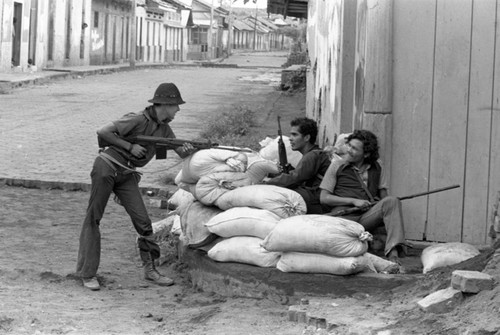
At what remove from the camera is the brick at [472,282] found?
498 centimetres

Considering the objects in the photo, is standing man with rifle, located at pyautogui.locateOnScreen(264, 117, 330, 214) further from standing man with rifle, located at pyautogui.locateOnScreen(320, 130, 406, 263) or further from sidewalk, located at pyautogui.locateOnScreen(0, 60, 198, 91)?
sidewalk, located at pyautogui.locateOnScreen(0, 60, 198, 91)

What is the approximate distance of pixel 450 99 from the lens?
671cm

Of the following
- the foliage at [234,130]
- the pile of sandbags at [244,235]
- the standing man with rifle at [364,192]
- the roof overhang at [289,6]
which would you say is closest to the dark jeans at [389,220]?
the standing man with rifle at [364,192]

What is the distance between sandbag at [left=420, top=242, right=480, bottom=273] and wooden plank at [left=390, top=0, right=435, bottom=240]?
58 cm

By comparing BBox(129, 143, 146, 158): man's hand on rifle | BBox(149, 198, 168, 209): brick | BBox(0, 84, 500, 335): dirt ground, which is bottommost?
BBox(0, 84, 500, 335): dirt ground

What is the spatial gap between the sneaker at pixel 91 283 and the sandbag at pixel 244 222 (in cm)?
84

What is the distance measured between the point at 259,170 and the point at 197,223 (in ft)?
2.04

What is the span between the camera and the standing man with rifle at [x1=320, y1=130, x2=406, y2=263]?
6324 millimetres

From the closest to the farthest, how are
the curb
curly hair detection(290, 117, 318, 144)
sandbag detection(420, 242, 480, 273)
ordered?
1. sandbag detection(420, 242, 480, 273)
2. curly hair detection(290, 117, 318, 144)
3. the curb

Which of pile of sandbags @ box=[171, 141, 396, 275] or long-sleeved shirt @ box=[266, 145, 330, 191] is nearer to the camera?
pile of sandbags @ box=[171, 141, 396, 275]

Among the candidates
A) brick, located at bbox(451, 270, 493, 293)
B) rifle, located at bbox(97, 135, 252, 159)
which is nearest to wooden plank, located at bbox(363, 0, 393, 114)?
rifle, located at bbox(97, 135, 252, 159)

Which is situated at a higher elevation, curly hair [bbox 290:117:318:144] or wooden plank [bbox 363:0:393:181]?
wooden plank [bbox 363:0:393:181]

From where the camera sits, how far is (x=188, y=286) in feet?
22.0

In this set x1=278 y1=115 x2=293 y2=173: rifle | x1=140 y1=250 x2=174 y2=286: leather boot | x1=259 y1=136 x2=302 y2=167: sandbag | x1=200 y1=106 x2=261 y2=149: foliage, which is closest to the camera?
x1=140 y1=250 x2=174 y2=286: leather boot
